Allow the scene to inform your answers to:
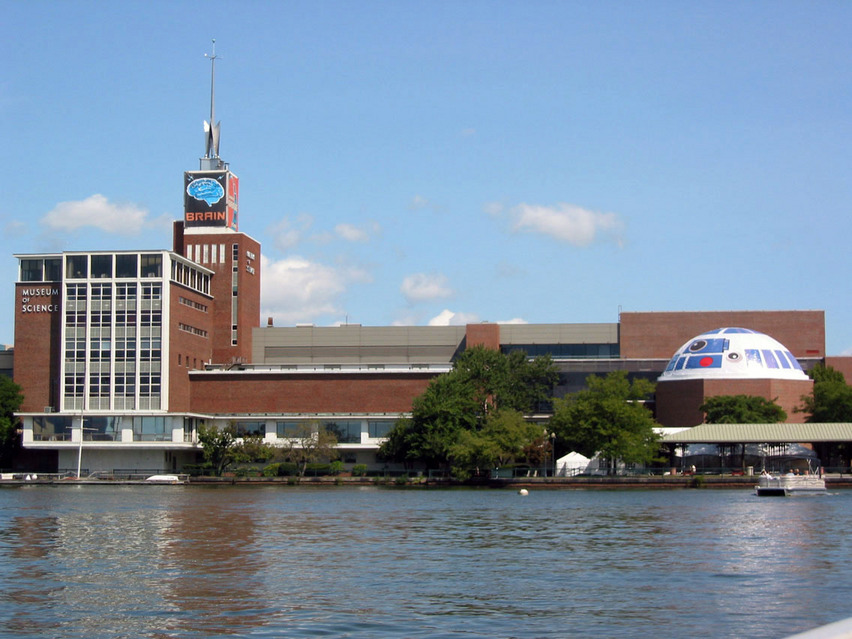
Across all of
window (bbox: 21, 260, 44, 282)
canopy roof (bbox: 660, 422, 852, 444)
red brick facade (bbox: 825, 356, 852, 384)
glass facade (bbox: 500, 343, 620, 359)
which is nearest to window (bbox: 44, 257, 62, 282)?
window (bbox: 21, 260, 44, 282)

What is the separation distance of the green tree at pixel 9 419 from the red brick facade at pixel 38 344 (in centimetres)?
149

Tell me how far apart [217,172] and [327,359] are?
1073 inches

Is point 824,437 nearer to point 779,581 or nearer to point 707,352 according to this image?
point 707,352

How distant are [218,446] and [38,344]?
24096mm

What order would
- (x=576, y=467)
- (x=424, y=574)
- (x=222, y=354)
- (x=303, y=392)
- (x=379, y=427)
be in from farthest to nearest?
(x=222, y=354) → (x=303, y=392) → (x=379, y=427) → (x=576, y=467) → (x=424, y=574)

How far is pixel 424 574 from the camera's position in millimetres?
31609

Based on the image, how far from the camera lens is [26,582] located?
2969cm

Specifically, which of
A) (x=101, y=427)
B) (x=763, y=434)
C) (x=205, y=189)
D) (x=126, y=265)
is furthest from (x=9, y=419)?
(x=763, y=434)

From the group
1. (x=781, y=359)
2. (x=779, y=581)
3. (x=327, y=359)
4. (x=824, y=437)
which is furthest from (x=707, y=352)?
(x=779, y=581)

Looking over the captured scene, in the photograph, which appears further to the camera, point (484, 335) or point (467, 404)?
point (484, 335)

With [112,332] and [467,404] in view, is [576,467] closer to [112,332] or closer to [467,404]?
[467,404]

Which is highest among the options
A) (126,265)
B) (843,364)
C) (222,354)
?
(126,265)

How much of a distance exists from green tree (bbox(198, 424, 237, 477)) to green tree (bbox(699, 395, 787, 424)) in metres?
50.5

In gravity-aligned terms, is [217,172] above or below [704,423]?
above
